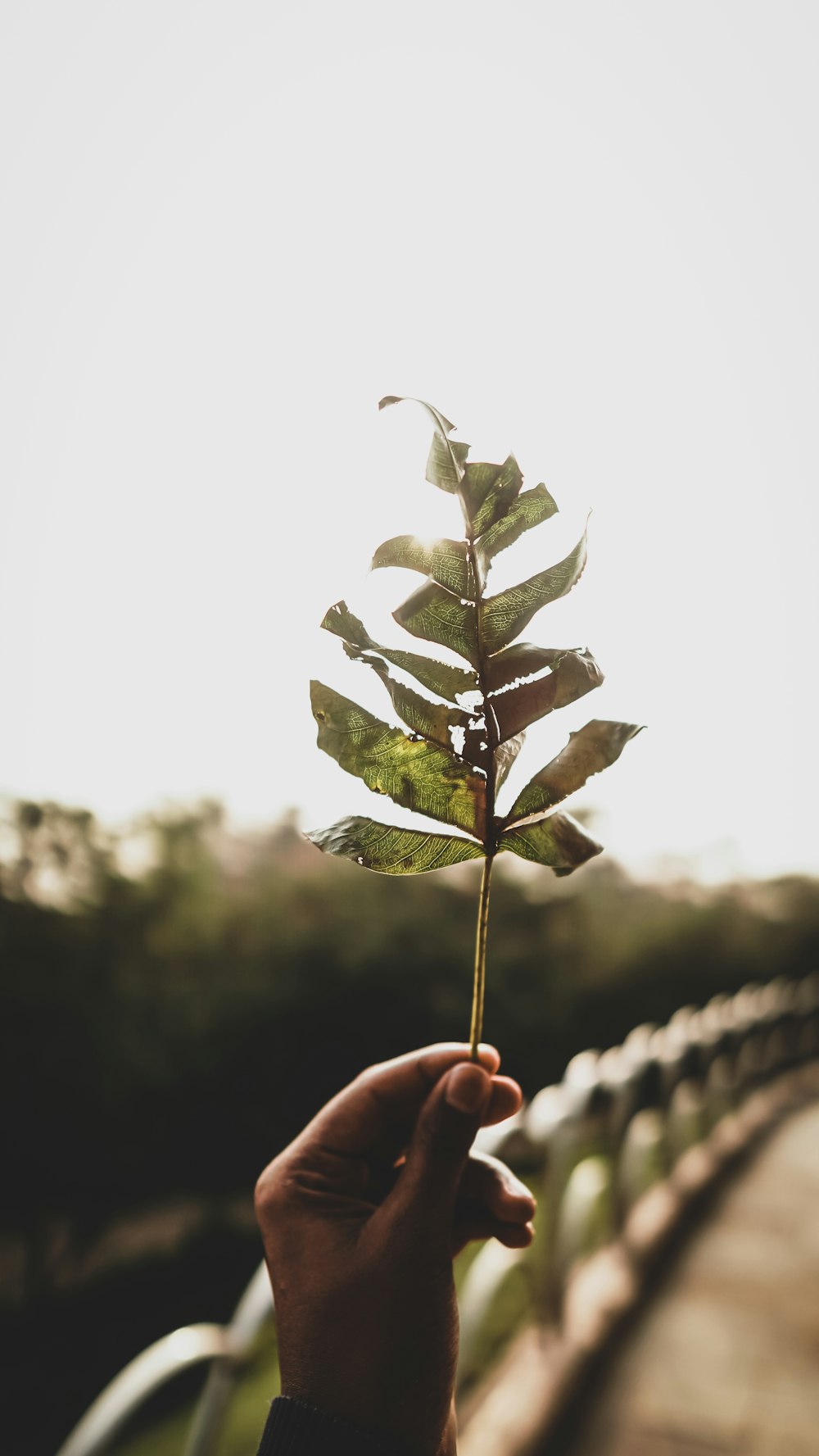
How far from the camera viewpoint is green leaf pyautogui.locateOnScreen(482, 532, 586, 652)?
42.6 inches

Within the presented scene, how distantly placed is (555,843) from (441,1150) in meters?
0.40

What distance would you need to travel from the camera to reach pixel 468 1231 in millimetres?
1309

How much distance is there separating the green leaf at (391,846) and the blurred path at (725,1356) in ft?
8.46

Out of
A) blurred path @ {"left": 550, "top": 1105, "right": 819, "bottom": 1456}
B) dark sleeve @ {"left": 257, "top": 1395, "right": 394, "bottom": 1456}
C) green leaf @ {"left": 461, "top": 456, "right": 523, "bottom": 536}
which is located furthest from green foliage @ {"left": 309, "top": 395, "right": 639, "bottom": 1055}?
blurred path @ {"left": 550, "top": 1105, "right": 819, "bottom": 1456}

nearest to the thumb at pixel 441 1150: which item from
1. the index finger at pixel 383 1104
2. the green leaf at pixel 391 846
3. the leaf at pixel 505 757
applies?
the index finger at pixel 383 1104

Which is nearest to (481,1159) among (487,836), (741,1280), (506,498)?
(487,836)

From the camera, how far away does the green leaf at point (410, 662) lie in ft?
3.62

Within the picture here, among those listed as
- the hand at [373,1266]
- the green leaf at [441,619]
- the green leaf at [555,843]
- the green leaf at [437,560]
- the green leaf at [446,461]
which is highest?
the green leaf at [446,461]

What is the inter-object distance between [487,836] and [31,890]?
396cm

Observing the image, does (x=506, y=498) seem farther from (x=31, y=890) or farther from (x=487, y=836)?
(x=31, y=890)

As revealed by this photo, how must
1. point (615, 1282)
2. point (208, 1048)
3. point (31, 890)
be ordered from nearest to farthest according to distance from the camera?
point (615, 1282), point (31, 890), point (208, 1048)

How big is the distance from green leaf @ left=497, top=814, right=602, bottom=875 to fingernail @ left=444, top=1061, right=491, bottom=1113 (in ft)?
0.91

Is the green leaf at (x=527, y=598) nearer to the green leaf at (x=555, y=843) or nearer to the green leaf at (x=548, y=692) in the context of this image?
the green leaf at (x=548, y=692)

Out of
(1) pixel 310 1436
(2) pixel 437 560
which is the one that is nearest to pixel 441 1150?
(1) pixel 310 1436
